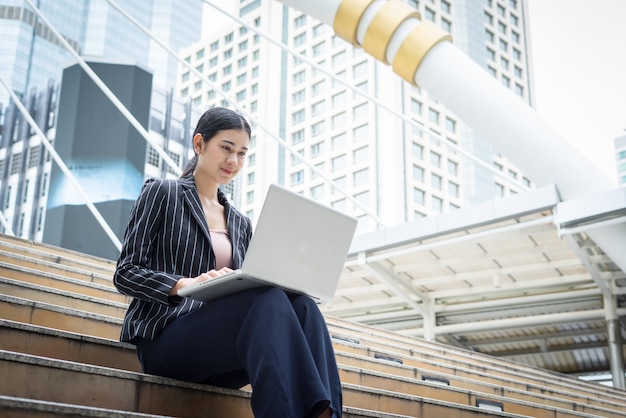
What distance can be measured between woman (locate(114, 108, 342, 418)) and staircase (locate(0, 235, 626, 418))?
0.13 meters

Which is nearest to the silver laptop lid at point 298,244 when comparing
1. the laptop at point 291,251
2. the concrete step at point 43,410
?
the laptop at point 291,251

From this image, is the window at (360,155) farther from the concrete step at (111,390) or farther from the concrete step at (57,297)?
the concrete step at (111,390)

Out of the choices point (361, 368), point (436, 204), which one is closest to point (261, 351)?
point (361, 368)

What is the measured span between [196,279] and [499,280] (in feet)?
30.0

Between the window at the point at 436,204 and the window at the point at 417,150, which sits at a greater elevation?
the window at the point at 417,150

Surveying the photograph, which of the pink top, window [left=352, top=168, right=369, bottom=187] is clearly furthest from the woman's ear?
window [left=352, top=168, right=369, bottom=187]

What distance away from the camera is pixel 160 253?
103 inches

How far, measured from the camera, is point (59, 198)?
24.1m

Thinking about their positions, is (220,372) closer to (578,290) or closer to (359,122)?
(578,290)

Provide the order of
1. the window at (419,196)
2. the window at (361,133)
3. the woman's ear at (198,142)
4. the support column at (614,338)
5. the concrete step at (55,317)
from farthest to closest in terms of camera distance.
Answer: the window at (361,133) < the window at (419,196) < the support column at (614,338) < the concrete step at (55,317) < the woman's ear at (198,142)

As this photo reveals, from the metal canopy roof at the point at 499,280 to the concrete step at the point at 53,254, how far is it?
14.6 feet

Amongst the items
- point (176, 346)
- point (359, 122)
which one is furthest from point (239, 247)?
point (359, 122)

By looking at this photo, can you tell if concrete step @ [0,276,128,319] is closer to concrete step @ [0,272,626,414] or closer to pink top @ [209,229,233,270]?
concrete step @ [0,272,626,414]

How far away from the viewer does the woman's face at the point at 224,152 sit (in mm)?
2729
